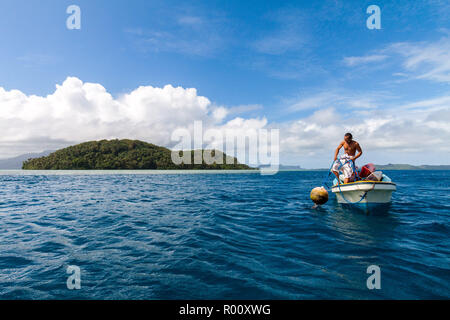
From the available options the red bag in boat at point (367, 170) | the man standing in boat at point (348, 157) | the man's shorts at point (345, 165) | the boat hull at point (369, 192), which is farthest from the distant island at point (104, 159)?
the boat hull at point (369, 192)

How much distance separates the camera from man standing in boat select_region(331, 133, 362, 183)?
12484 mm

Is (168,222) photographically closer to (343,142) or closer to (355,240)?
(355,240)

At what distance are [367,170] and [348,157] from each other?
1538 mm

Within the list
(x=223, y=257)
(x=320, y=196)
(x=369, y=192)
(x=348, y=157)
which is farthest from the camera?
(x=320, y=196)

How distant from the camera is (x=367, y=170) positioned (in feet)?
42.5

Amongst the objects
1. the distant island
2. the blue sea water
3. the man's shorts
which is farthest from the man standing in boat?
the distant island

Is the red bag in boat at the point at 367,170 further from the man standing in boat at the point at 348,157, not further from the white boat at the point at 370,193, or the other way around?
the white boat at the point at 370,193

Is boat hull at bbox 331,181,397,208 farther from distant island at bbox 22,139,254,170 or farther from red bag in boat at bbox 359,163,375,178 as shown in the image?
distant island at bbox 22,139,254,170

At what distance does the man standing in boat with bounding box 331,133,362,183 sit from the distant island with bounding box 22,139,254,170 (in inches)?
5611

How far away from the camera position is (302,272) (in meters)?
5.10

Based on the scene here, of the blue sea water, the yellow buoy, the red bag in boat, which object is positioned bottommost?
the blue sea water

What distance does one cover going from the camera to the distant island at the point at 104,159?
135 meters

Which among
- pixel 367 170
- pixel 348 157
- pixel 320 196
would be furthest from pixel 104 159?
Result: pixel 367 170

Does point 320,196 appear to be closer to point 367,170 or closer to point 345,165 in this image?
point 345,165
